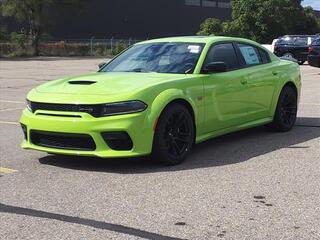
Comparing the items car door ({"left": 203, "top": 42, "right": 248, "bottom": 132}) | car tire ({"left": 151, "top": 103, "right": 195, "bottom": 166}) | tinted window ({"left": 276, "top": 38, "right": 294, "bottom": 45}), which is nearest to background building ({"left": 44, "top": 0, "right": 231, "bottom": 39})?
tinted window ({"left": 276, "top": 38, "right": 294, "bottom": 45})

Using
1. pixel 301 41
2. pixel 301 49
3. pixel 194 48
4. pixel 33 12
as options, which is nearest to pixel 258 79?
pixel 194 48

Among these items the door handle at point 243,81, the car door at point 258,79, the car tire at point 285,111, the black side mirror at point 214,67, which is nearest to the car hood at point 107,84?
the black side mirror at point 214,67

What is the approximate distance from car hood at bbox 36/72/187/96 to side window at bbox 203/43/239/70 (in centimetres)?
77

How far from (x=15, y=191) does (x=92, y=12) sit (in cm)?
6100

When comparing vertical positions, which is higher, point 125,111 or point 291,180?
point 125,111

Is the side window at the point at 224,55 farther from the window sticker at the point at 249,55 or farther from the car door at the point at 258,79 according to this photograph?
the window sticker at the point at 249,55

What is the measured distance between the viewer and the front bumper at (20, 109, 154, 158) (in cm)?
631

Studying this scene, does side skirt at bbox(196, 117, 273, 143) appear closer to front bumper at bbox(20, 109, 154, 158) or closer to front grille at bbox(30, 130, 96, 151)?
front bumper at bbox(20, 109, 154, 158)

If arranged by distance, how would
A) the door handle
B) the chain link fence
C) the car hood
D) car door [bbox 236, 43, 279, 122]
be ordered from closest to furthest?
the car hood
the door handle
car door [bbox 236, 43, 279, 122]
the chain link fence

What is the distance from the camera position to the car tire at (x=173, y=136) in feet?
21.6

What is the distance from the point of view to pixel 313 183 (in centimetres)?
594

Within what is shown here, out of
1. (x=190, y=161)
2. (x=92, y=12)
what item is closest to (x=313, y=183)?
(x=190, y=161)

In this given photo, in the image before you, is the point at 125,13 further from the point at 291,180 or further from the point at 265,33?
the point at 291,180

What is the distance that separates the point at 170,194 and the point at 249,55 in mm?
3571
